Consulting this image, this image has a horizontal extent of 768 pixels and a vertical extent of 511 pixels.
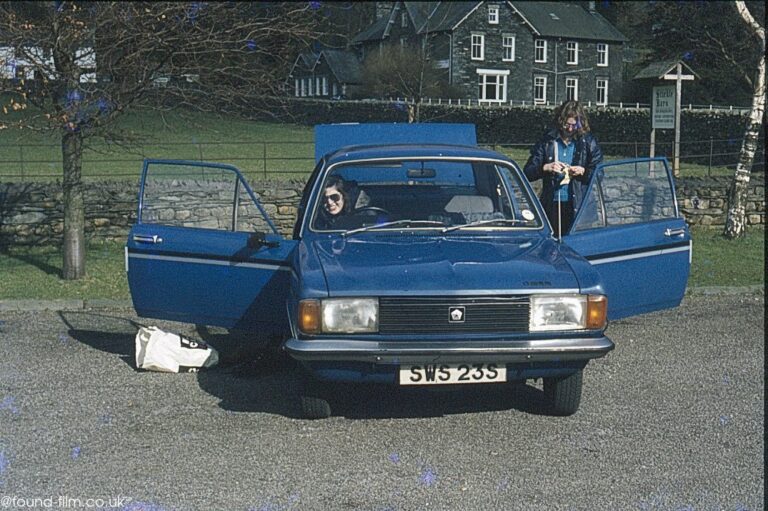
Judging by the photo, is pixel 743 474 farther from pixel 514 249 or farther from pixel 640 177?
pixel 640 177

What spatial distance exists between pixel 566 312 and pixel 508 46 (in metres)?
56.1

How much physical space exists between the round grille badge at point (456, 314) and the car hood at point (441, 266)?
10cm

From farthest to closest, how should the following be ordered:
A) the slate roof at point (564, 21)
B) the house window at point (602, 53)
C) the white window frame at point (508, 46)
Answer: the house window at point (602, 53)
the slate roof at point (564, 21)
the white window frame at point (508, 46)

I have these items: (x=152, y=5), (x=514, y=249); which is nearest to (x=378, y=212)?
(x=514, y=249)

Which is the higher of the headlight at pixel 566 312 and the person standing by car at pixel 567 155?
the person standing by car at pixel 567 155

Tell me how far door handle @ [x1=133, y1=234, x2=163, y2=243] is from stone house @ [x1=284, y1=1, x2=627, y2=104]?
41.5 meters

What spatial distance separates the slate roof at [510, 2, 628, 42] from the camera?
205 ft

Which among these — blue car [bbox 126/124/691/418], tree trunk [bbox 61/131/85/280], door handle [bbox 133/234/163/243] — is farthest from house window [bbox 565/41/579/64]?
door handle [bbox 133/234/163/243]

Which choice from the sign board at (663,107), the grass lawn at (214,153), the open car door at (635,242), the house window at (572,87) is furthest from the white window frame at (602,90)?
the open car door at (635,242)

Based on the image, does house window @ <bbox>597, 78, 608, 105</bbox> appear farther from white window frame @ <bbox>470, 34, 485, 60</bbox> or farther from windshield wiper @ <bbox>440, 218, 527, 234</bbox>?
windshield wiper @ <bbox>440, 218, 527, 234</bbox>

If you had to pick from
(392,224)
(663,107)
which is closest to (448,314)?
(392,224)

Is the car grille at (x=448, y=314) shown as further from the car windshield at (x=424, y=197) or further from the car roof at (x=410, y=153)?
the car roof at (x=410, y=153)

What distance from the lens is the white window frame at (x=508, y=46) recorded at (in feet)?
196

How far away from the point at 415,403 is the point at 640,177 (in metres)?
2.81
